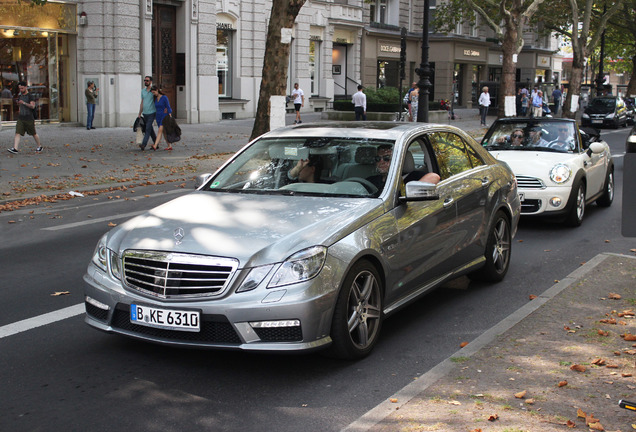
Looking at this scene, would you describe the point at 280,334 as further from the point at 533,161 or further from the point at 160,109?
the point at 160,109

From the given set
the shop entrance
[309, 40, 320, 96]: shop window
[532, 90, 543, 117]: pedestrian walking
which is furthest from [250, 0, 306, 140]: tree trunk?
[532, 90, 543, 117]: pedestrian walking

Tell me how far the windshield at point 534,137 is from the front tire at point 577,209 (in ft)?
2.23

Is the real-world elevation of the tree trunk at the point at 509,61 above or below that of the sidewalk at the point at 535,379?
above

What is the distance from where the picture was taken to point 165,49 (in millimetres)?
31250

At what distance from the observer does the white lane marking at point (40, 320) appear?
599 cm

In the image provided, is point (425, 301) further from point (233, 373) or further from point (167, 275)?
point (167, 275)

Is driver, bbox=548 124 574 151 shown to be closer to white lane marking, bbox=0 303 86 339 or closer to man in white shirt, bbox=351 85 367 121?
white lane marking, bbox=0 303 86 339

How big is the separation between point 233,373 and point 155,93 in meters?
17.3

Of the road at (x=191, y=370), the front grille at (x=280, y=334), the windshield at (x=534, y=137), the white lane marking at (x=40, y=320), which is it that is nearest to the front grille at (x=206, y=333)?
the front grille at (x=280, y=334)

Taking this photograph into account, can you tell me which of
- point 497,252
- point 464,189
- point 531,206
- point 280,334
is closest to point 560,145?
point 531,206

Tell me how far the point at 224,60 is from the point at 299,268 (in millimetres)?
31282

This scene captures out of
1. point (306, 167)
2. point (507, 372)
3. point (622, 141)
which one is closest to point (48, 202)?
point (306, 167)

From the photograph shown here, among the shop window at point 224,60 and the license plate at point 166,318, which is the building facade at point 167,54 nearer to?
the shop window at point 224,60

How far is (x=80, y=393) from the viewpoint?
4.75 meters
